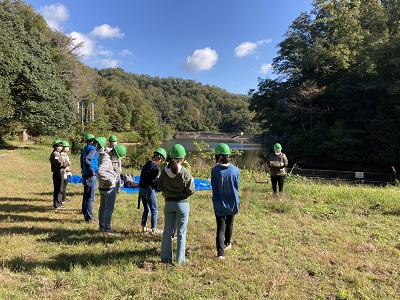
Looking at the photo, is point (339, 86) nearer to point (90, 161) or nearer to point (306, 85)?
point (306, 85)

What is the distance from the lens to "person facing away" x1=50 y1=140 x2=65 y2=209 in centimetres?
632

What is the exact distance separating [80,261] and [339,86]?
2790 centimetres

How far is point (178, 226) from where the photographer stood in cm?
368

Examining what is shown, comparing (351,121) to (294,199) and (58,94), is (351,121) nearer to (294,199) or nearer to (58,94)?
(294,199)

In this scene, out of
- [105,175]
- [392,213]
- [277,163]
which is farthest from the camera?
[277,163]

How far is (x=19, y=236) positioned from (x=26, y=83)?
2039cm

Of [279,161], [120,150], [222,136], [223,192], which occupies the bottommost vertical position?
[223,192]

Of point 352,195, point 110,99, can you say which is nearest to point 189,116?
point 110,99

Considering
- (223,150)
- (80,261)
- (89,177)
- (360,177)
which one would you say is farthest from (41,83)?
(223,150)

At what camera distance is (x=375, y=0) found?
96.2 ft

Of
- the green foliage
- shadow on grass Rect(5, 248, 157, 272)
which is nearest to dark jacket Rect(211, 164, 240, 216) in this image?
shadow on grass Rect(5, 248, 157, 272)

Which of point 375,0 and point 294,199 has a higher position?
point 375,0

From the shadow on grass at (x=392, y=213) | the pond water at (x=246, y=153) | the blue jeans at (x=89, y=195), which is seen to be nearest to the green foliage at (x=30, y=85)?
the pond water at (x=246, y=153)

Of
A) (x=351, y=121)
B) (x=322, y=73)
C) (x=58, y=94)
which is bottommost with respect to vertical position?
(x=351, y=121)
